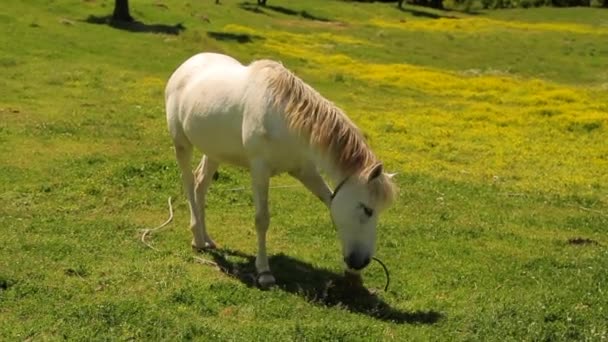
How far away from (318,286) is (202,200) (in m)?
2.27

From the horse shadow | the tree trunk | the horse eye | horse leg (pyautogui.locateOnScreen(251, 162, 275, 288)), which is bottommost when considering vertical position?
the tree trunk

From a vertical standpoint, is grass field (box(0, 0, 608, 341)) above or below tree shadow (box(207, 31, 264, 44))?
above

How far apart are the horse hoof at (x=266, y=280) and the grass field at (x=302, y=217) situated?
144 mm

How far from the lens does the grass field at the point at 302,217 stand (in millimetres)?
7547

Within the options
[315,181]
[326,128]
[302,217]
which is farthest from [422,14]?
[326,128]

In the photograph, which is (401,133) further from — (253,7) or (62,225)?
(253,7)

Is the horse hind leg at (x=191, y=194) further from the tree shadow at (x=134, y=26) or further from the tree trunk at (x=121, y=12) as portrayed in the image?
the tree trunk at (x=121, y=12)

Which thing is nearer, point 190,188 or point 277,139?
point 277,139

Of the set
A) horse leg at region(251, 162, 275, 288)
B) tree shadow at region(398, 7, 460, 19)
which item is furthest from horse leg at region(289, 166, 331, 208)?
tree shadow at region(398, 7, 460, 19)

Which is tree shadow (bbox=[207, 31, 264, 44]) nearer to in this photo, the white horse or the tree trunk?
→ the tree trunk

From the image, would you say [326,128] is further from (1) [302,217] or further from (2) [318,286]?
(1) [302,217]

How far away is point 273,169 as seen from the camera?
8.59m

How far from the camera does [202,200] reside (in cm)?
1020

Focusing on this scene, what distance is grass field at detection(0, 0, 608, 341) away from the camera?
7.55m
